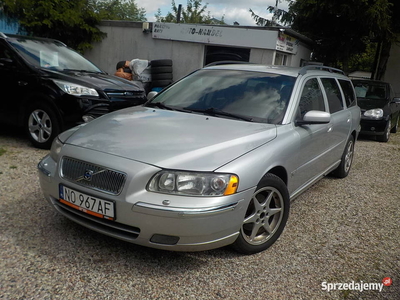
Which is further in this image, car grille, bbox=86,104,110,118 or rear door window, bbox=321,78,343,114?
car grille, bbox=86,104,110,118

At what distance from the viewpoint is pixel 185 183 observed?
2607 mm

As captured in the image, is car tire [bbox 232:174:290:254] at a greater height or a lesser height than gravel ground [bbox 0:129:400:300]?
greater

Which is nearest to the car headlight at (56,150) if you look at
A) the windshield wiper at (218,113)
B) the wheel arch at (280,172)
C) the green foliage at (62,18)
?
the windshield wiper at (218,113)

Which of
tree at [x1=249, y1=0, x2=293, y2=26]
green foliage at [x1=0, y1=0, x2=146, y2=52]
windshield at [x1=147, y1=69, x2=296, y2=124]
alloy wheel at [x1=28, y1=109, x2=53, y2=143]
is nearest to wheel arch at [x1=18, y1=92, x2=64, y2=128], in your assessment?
alloy wheel at [x1=28, y1=109, x2=53, y2=143]

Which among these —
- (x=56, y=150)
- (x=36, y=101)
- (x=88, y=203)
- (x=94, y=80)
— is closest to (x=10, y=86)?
(x=36, y=101)

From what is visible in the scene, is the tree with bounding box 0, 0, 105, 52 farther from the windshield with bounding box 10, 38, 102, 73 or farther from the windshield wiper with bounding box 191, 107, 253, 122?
the windshield wiper with bounding box 191, 107, 253, 122

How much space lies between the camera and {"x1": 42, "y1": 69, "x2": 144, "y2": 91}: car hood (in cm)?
563

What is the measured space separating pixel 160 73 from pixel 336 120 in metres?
9.05

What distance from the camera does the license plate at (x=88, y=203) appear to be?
265cm

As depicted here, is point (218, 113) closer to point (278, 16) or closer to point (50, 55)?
point (50, 55)

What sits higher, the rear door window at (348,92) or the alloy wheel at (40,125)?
the rear door window at (348,92)

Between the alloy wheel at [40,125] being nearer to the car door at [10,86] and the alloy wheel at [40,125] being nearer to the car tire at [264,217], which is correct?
the car door at [10,86]

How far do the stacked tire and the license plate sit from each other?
10345 mm

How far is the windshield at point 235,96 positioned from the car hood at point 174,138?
0.65 ft
